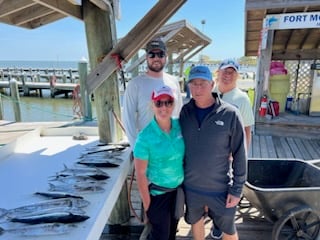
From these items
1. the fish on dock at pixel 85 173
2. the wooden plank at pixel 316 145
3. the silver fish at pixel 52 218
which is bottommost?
the wooden plank at pixel 316 145

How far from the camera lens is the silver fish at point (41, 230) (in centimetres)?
128

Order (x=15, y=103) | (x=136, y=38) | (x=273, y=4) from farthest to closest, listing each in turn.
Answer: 1. (x=15, y=103)
2. (x=273, y=4)
3. (x=136, y=38)

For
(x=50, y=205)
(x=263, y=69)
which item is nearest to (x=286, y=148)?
(x=263, y=69)

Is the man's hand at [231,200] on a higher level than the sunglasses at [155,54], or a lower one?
lower

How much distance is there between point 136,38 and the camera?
2.26m

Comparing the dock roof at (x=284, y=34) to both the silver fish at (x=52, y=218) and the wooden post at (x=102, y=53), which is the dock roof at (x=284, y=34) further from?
the silver fish at (x=52, y=218)

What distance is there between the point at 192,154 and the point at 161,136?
0.22m

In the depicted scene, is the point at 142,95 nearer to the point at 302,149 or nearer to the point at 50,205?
the point at 50,205

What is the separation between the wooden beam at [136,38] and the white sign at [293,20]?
3.41m

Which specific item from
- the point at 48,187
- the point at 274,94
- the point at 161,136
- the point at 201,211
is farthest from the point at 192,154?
the point at 274,94

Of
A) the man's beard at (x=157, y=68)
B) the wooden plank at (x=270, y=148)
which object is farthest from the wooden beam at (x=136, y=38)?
the wooden plank at (x=270, y=148)

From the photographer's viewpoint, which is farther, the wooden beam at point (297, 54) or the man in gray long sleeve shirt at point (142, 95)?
the wooden beam at point (297, 54)

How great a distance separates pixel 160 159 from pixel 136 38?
3.64 ft

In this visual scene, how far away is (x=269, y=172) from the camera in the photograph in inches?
102
